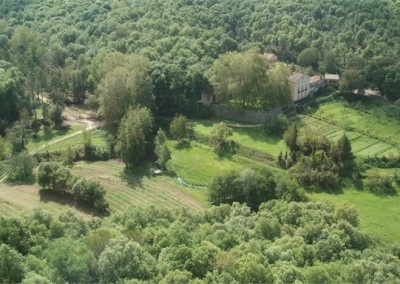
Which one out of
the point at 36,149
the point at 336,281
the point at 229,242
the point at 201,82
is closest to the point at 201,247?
the point at 229,242

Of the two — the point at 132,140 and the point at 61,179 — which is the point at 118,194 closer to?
the point at 61,179

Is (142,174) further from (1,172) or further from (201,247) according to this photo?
(201,247)

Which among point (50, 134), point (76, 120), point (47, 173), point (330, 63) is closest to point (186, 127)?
point (76, 120)

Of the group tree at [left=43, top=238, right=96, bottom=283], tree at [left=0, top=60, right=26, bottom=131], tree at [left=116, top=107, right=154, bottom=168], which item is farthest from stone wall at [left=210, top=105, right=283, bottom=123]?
tree at [left=43, top=238, right=96, bottom=283]

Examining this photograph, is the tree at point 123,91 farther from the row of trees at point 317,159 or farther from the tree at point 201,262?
the tree at point 201,262

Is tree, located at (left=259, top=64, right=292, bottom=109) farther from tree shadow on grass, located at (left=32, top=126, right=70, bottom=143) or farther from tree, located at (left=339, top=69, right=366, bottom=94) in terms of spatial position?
tree shadow on grass, located at (left=32, top=126, right=70, bottom=143)

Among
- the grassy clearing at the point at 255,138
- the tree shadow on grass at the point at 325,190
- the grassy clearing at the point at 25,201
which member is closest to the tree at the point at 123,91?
the grassy clearing at the point at 255,138
